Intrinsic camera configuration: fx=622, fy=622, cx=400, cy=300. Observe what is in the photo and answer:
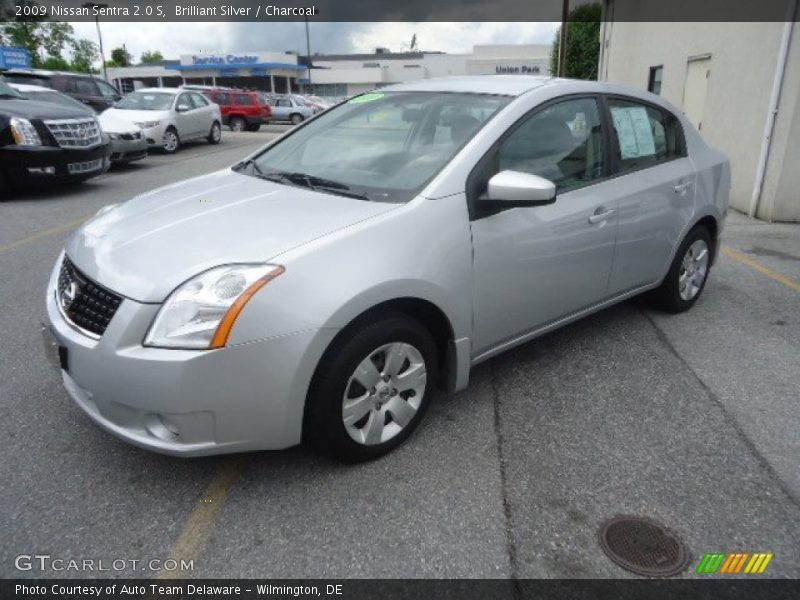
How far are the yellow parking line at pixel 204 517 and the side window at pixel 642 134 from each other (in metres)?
2.74

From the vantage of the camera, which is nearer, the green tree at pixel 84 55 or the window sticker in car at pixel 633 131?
the window sticker in car at pixel 633 131

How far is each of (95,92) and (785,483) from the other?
16780mm

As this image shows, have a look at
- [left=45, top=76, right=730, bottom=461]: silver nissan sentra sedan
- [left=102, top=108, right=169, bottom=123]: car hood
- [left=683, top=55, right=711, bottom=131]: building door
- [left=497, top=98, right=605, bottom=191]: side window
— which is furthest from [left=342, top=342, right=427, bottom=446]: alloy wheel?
[left=102, top=108, right=169, bottom=123]: car hood

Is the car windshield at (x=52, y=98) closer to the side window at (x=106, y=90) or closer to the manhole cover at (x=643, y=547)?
the side window at (x=106, y=90)

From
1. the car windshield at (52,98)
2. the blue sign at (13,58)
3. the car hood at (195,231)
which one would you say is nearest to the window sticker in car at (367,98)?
the car hood at (195,231)

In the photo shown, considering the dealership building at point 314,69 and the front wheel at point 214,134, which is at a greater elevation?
the dealership building at point 314,69

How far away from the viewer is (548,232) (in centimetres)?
317

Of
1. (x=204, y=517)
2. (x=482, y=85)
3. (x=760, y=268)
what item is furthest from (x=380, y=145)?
(x=760, y=268)

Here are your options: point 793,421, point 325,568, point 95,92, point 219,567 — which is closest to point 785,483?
point 793,421

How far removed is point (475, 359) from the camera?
3066 millimetres

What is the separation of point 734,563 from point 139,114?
571 inches

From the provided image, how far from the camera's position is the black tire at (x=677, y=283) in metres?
4.31

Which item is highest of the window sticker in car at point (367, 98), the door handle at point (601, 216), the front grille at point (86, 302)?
the window sticker in car at point (367, 98)
